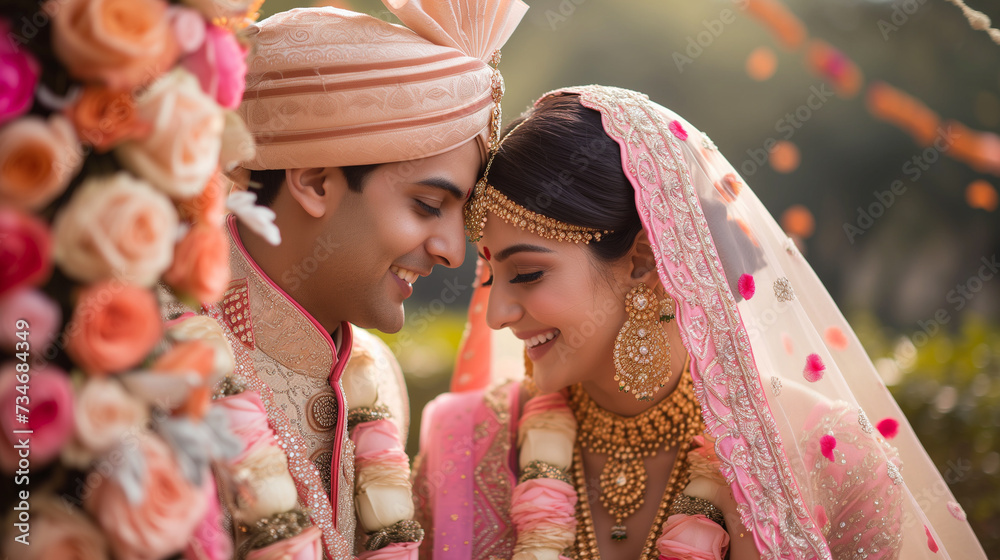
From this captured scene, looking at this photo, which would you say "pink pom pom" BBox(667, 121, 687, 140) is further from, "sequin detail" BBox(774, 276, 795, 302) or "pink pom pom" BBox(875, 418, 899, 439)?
"pink pom pom" BBox(875, 418, 899, 439)

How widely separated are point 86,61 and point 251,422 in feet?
2.62

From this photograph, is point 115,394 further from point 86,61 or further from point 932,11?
point 932,11

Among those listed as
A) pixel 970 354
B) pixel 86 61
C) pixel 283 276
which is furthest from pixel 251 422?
pixel 970 354

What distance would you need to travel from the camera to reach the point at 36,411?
79cm

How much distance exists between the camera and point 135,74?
0.85 m

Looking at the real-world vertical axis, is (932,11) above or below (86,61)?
above

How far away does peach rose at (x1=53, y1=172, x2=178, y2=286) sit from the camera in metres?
0.81

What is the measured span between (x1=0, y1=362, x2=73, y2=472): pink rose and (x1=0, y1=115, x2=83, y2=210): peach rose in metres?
0.18

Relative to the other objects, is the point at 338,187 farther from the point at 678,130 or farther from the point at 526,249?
the point at 678,130

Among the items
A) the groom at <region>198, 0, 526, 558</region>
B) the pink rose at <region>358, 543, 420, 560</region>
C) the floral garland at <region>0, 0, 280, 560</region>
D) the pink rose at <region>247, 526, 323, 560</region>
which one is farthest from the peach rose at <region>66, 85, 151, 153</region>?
the pink rose at <region>358, 543, 420, 560</region>

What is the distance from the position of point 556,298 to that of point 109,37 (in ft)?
4.64

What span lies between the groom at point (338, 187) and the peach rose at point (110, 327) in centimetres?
89

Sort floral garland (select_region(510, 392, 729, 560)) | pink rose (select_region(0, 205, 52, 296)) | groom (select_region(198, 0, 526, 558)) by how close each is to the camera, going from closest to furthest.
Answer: pink rose (select_region(0, 205, 52, 296)) < groom (select_region(198, 0, 526, 558)) < floral garland (select_region(510, 392, 729, 560))

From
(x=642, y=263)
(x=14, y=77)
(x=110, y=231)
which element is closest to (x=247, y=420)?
(x=110, y=231)
